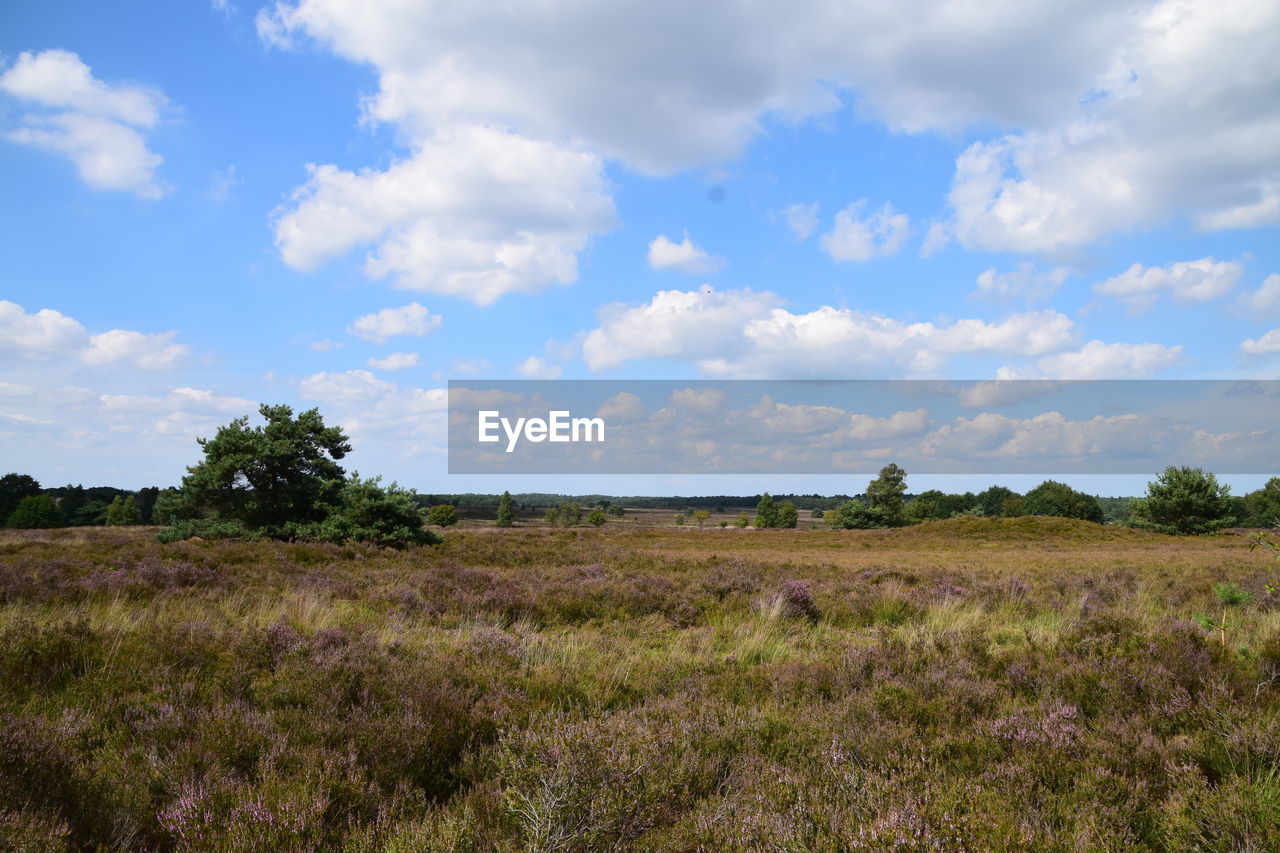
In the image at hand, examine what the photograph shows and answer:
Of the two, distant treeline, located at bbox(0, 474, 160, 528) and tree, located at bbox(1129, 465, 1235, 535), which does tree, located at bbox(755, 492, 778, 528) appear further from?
distant treeline, located at bbox(0, 474, 160, 528)

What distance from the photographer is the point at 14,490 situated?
8456cm

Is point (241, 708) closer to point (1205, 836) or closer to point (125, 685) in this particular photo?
point (125, 685)

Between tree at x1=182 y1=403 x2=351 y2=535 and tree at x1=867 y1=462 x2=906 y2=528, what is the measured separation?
68.2m

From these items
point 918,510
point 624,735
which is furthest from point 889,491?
point 624,735

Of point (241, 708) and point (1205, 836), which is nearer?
point (1205, 836)

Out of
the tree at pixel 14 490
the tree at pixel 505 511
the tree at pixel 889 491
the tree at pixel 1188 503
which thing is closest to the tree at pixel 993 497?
the tree at pixel 889 491

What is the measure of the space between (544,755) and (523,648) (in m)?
3.51

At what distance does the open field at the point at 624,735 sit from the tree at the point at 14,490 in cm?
10205

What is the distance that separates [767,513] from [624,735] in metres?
108

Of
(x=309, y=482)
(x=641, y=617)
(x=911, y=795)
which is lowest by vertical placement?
(x=641, y=617)

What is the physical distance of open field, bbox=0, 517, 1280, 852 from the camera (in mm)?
3146

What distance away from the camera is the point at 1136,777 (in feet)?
12.5

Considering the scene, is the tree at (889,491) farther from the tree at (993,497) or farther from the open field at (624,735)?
the open field at (624,735)

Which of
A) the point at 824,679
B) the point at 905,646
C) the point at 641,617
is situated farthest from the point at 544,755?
the point at 641,617
